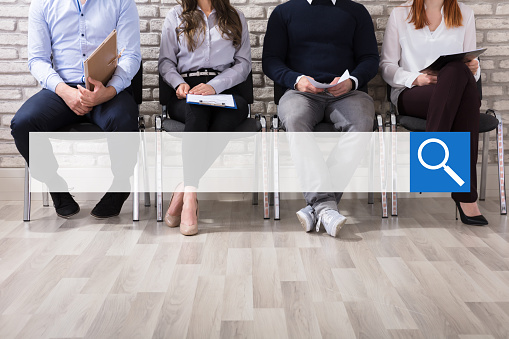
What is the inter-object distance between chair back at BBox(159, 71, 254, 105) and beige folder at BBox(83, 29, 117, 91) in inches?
11.6

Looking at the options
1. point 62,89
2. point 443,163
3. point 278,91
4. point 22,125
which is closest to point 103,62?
point 62,89

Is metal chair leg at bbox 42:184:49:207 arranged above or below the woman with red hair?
below

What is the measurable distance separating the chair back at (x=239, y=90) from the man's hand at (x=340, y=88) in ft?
1.51

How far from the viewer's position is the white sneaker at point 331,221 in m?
2.71

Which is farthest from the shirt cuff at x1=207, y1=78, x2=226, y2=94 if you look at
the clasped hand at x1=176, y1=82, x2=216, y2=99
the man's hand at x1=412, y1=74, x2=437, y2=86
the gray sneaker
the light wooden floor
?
the man's hand at x1=412, y1=74, x2=437, y2=86

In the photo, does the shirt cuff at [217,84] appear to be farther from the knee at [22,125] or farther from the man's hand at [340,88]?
the knee at [22,125]

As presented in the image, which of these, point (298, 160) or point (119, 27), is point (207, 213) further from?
point (119, 27)

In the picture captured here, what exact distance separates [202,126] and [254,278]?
99cm

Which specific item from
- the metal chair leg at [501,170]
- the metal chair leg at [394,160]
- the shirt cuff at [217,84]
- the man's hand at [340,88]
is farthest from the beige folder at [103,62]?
the metal chair leg at [501,170]

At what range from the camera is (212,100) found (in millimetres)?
2951

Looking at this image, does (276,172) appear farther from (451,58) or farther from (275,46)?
(451,58)

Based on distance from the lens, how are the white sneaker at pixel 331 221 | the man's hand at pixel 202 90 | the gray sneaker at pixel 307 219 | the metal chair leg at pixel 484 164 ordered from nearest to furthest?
the white sneaker at pixel 331 221
the gray sneaker at pixel 307 219
the man's hand at pixel 202 90
the metal chair leg at pixel 484 164
